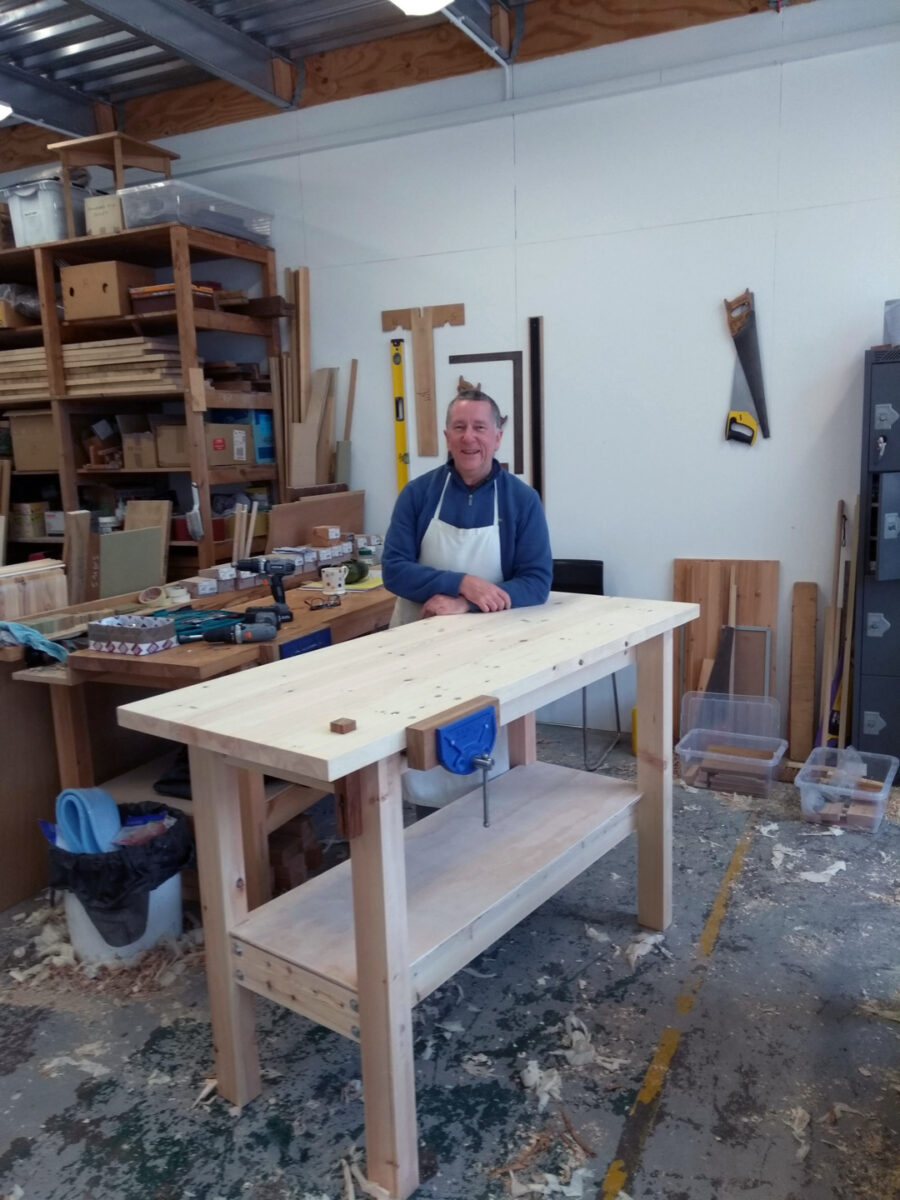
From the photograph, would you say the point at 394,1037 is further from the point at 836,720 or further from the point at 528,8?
the point at 528,8

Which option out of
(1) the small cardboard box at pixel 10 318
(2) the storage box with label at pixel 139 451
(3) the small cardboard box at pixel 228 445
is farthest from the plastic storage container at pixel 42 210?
(3) the small cardboard box at pixel 228 445

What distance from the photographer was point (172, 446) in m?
4.69

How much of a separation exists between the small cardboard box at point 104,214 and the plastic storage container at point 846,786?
4118 millimetres

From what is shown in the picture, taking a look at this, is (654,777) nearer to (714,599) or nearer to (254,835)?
(254,835)

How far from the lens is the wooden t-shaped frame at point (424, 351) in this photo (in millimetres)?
4457

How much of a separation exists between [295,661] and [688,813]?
6.60ft

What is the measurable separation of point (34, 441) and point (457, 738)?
14.1ft

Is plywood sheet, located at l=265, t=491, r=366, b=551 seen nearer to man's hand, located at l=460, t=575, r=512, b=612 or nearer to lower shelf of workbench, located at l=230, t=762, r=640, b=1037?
man's hand, located at l=460, t=575, r=512, b=612

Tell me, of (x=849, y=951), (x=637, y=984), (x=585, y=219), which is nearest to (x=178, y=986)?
(x=637, y=984)

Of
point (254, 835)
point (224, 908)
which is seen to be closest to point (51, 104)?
point (254, 835)

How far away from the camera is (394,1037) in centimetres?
168

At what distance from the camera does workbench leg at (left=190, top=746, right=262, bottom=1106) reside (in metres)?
1.86

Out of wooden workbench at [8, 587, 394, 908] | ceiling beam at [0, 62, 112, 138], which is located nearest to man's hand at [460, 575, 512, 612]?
wooden workbench at [8, 587, 394, 908]

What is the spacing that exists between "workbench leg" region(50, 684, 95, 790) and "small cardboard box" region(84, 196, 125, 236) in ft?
8.83
